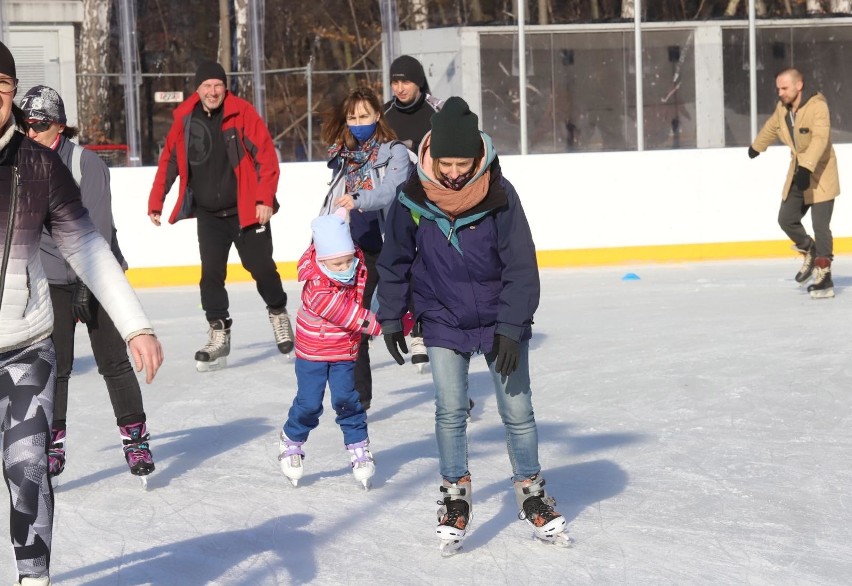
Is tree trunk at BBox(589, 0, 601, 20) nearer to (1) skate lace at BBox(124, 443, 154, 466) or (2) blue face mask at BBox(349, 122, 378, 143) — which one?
(2) blue face mask at BBox(349, 122, 378, 143)

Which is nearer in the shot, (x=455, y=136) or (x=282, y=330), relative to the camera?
(x=455, y=136)

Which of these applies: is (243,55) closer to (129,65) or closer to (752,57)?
(129,65)

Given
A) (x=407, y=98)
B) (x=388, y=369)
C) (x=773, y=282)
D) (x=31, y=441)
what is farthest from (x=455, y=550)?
(x=773, y=282)

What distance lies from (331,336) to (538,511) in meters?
1.00

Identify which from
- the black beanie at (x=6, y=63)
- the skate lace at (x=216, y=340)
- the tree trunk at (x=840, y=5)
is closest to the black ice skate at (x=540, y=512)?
the black beanie at (x=6, y=63)

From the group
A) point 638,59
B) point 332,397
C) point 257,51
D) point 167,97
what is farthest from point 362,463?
point 638,59

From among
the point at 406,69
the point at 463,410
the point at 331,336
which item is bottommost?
the point at 463,410

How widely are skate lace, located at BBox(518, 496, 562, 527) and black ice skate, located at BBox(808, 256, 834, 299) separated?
5.67 meters

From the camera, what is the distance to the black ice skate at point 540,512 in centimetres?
385

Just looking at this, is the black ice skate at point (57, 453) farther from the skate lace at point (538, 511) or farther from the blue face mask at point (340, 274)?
the skate lace at point (538, 511)

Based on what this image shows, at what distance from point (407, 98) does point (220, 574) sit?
299cm

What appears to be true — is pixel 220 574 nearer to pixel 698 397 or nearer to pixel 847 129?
pixel 698 397

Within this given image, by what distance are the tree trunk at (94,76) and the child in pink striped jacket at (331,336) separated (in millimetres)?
8339

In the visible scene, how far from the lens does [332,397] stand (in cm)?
461
